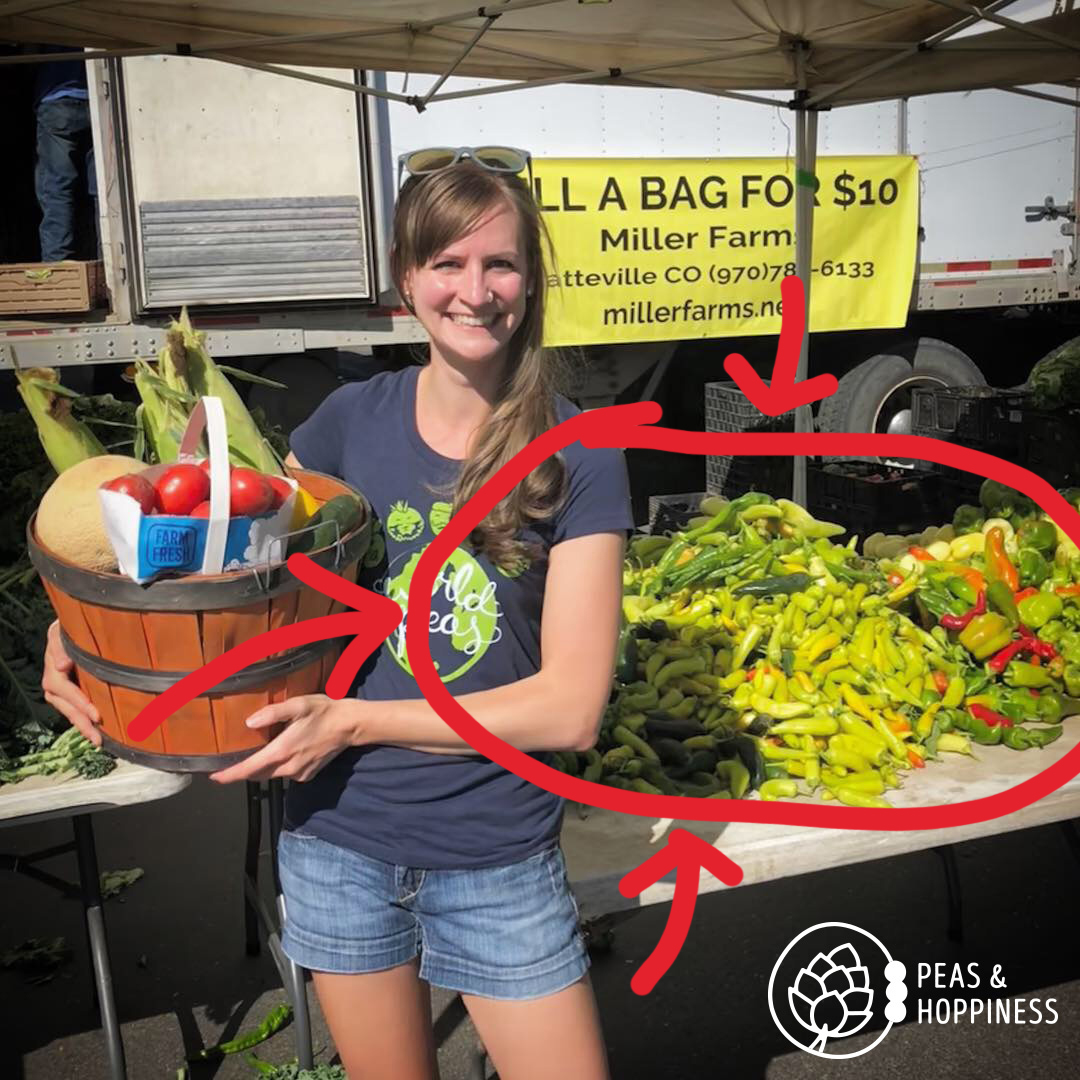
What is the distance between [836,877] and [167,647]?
309 cm

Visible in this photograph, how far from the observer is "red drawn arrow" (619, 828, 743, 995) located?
2455 mm

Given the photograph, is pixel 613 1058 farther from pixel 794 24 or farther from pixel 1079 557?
pixel 794 24

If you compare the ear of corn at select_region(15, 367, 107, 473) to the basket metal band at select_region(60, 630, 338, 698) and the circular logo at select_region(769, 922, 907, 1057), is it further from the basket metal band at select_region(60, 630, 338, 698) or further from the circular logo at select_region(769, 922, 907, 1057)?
the circular logo at select_region(769, 922, 907, 1057)

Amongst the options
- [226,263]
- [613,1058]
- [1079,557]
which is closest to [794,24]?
[1079,557]

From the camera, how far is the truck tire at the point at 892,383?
27.9ft

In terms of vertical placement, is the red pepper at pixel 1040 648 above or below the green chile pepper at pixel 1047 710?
above

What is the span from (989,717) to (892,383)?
5.71 metres

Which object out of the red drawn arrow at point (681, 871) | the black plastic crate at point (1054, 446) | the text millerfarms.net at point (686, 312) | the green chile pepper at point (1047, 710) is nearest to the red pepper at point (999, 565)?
the green chile pepper at point (1047, 710)

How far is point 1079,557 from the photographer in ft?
13.6

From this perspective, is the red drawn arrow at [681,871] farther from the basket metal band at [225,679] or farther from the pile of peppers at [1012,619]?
the pile of peppers at [1012,619]

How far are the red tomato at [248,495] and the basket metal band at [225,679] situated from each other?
0.23m

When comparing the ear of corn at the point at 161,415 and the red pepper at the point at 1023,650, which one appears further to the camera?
the red pepper at the point at 1023,650

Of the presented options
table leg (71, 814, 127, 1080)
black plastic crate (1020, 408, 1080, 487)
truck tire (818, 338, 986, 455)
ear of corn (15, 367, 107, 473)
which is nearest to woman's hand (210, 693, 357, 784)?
ear of corn (15, 367, 107, 473)

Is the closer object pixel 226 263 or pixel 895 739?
pixel 895 739
